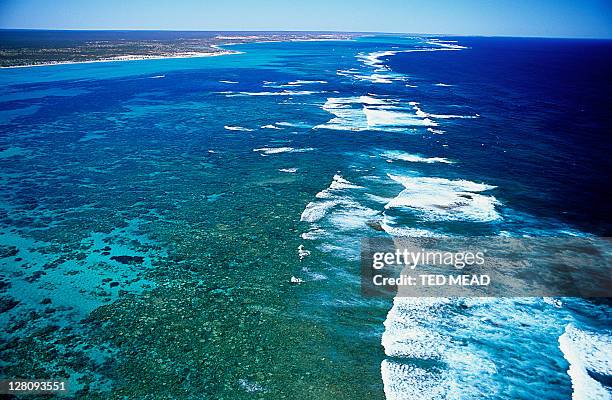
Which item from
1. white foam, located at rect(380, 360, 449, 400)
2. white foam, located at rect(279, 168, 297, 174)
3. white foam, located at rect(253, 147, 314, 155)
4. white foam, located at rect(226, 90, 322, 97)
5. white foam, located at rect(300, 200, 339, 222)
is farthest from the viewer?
white foam, located at rect(226, 90, 322, 97)

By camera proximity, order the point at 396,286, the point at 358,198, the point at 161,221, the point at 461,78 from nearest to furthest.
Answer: the point at 396,286, the point at 161,221, the point at 358,198, the point at 461,78

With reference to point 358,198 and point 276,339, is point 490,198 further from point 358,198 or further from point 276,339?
point 276,339

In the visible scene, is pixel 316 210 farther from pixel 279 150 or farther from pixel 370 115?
pixel 370 115

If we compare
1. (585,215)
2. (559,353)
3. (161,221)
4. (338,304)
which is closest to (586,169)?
(585,215)

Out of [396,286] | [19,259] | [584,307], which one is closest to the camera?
[584,307]

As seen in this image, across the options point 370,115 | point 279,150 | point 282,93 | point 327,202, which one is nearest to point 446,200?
point 327,202

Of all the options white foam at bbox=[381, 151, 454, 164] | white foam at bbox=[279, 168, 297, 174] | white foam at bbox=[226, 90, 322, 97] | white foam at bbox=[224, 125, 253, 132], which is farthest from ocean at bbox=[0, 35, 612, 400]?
white foam at bbox=[226, 90, 322, 97]

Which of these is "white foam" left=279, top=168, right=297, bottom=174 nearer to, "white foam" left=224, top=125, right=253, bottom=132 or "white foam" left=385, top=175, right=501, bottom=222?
"white foam" left=385, top=175, right=501, bottom=222
